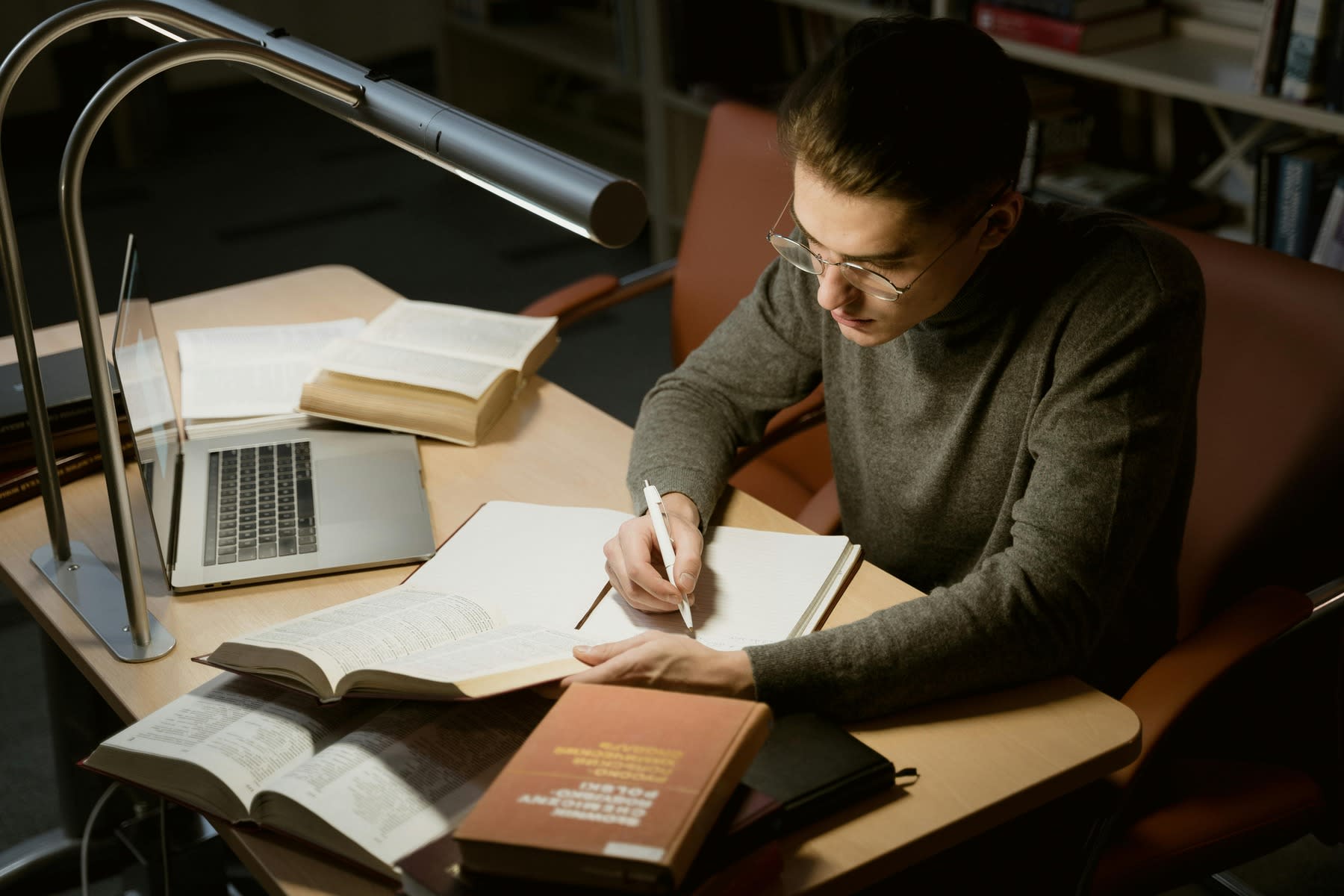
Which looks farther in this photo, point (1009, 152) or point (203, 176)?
point (203, 176)

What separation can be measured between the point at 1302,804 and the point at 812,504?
2.21ft

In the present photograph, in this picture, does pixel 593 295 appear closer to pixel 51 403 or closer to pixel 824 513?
pixel 824 513

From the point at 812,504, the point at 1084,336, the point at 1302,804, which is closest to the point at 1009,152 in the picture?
the point at 1084,336

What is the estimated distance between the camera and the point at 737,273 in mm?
2086

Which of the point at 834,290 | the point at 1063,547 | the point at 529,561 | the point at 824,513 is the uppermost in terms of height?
the point at 834,290

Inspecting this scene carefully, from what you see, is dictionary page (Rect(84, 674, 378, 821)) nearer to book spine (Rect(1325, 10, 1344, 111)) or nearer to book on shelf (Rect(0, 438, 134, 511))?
book on shelf (Rect(0, 438, 134, 511))

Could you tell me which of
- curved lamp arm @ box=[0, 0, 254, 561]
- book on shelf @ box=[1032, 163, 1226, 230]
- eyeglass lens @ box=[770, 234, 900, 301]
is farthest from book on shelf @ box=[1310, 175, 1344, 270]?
curved lamp arm @ box=[0, 0, 254, 561]

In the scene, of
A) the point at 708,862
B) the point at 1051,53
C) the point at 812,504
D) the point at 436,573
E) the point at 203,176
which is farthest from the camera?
the point at 203,176

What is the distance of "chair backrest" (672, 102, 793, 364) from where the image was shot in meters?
2.02

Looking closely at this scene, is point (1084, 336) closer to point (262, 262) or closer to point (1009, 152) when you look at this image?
point (1009, 152)

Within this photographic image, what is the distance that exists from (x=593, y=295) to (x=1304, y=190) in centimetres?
129

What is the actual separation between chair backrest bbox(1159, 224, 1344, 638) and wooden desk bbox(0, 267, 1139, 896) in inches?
14.9

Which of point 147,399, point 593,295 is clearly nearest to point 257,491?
point 147,399

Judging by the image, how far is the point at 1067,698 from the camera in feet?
3.81
